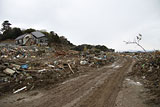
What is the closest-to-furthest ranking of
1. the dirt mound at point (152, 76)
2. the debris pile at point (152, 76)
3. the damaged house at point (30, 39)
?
the dirt mound at point (152, 76) → the debris pile at point (152, 76) → the damaged house at point (30, 39)

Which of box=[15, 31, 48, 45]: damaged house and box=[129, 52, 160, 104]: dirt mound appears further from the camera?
box=[15, 31, 48, 45]: damaged house

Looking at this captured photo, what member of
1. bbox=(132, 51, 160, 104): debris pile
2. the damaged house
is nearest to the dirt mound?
bbox=(132, 51, 160, 104): debris pile

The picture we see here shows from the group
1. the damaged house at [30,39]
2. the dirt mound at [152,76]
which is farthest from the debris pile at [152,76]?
the damaged house at [30,39]

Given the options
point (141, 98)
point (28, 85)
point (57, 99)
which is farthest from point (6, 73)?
point (141, 98)

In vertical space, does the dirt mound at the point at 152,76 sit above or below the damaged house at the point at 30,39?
below

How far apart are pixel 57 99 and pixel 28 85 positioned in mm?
2468

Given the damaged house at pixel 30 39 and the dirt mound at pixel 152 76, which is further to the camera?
the damaged house at pixel 30 39

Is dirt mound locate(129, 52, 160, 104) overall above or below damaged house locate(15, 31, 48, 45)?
below

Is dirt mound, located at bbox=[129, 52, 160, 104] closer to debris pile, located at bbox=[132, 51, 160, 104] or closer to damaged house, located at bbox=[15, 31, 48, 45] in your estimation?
debris pile, located at bbox=[132, 51, 160, 104]

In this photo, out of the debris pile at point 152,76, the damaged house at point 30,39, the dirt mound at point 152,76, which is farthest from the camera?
the damaged house at point 30,39

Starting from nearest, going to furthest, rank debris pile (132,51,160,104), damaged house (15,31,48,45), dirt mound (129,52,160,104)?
dirt mound (129,52,160,104) < debris pile (132,51,160,104) < damaged house (15,31,48,45)

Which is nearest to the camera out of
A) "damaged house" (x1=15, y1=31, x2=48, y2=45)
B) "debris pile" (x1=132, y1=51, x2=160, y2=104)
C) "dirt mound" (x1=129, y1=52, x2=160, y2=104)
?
"dirt mound" (x1=129, y1=52, x2=160, y2=104)

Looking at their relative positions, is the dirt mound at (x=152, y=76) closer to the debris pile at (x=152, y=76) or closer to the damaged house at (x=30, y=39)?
the debris pile at (x=152, y=76)

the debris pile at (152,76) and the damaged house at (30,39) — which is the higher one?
the damaged house at (30,39)
